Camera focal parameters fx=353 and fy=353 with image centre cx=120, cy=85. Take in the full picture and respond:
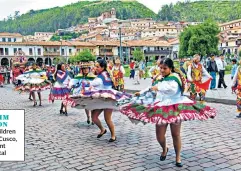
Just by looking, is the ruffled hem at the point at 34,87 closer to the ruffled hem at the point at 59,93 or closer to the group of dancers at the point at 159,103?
the ruffled hem at the point at 59,93

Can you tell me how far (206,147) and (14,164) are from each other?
326cm

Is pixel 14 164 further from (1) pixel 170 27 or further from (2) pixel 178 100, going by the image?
(1) pixel 170 27

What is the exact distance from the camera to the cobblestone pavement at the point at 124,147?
211 inches

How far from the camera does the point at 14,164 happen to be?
5.58 m

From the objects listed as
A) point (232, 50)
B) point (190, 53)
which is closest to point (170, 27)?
point (232, 50)

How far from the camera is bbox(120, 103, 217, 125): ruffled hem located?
495cm

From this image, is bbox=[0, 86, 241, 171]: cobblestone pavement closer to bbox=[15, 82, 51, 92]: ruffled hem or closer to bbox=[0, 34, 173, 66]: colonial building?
bbox=[15, 82, 51, 92]: ruffled hem

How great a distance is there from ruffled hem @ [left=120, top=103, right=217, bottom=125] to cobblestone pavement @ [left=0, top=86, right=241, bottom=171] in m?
0.73

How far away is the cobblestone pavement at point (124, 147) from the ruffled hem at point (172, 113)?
73 centimetres

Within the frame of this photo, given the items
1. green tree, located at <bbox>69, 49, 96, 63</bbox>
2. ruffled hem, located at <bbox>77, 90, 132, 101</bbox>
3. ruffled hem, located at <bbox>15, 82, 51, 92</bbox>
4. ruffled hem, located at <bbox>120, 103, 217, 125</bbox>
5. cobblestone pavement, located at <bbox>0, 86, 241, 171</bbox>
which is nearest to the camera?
ruffled hem, located at <bbox>120, 103, 217, 125</bbox>

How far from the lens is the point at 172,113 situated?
4973mm

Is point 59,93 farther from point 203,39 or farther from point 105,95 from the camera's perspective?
point 203,39

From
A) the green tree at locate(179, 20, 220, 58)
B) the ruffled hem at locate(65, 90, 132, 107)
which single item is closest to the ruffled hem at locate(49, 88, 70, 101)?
the ruffled hem at locate(65, 90, 132, 107)

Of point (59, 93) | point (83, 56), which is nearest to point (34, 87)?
point (59, 93)
